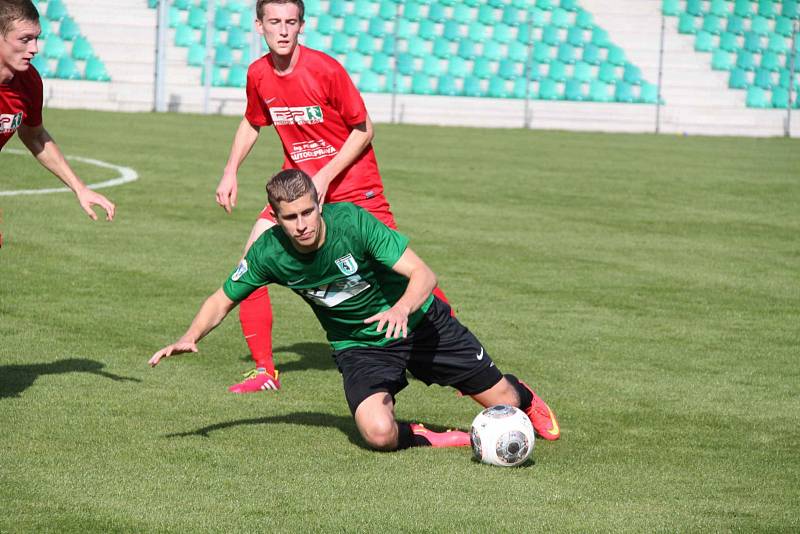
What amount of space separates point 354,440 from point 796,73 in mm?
33254

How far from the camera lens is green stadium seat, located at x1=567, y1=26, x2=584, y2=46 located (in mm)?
35194

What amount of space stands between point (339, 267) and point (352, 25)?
29.3 m

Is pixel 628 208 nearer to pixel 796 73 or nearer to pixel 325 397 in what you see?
pixel 325 397

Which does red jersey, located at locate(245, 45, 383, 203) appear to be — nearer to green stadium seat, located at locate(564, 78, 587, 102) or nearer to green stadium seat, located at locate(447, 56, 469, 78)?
green stadium seat, located at locate(447, 56, 469, 78)

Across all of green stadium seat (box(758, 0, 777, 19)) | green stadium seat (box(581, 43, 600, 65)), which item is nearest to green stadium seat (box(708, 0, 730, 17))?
green stadium seat (box(758, 0, 777, 19))

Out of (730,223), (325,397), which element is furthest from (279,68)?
(730,223)

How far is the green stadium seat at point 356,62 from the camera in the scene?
33.2 metres

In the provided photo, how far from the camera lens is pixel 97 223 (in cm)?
1286

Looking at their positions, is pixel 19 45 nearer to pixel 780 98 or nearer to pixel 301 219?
pixel 301 219

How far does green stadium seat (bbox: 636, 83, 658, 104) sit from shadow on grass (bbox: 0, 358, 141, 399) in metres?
28.5

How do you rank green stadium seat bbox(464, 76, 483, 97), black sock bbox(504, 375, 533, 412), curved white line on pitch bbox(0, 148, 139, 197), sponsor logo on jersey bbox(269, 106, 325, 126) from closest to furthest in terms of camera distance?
black sock bbox(504, 375, 533, 412) < sponsor logo on jersey bbox(269, 106, 325, 126) < curved white line on pitch bbox(0, 148, 139, 197) < green stadium seat bbox(464, 76, 483, 97)

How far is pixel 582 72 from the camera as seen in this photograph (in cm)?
3462

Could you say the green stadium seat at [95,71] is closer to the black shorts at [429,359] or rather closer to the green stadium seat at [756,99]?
the green stadium seat at [756,99]

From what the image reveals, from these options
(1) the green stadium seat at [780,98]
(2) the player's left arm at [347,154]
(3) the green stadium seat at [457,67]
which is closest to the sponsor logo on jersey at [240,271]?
(2) the player's left arm at [347,154]
